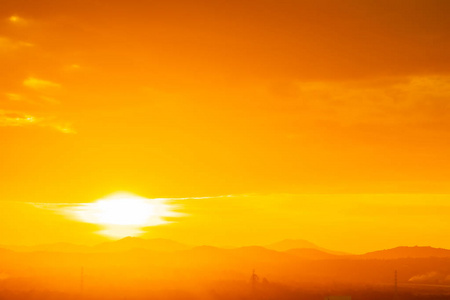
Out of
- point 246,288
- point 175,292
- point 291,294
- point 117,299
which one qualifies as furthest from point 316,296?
point 117,299

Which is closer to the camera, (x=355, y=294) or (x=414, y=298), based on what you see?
(x=414, y=298)

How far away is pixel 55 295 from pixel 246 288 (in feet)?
144

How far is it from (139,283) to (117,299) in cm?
3875

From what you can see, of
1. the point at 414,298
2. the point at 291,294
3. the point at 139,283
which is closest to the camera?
the point at 414,298

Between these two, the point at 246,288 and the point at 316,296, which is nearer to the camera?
the point at 316,296

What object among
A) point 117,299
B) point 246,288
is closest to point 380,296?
point 246,288

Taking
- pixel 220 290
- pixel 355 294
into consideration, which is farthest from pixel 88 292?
pixel 355 294

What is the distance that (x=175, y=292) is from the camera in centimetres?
13825

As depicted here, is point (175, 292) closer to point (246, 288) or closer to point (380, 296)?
point (246, 288)

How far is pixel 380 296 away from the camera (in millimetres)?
136250

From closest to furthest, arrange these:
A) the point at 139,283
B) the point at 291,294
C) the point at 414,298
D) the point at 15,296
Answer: the point at 15,296 → the point at 414,298 → the point at 291,294 → the point at 139,283

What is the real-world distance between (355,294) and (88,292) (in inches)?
2211

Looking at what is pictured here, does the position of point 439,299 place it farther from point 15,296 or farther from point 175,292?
point 15,296

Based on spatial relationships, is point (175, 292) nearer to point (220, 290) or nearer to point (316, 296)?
point (220, 290)
